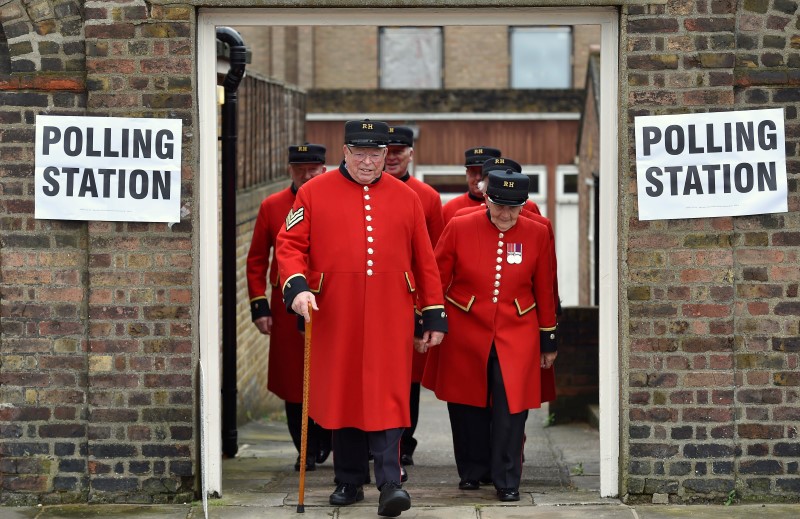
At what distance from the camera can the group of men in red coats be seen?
732 centimetres

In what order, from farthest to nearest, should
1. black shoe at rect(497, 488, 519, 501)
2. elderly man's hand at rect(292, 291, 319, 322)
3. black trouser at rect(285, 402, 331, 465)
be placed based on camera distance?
black trouser at rect(285, 402, 331, 465) → black shoe at rect(497, 488, 519, 501) → elderly man's hand at rect(292, 291, 319, 322)

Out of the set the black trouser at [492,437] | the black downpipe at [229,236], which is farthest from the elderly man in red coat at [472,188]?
the black trouser at [492,437]

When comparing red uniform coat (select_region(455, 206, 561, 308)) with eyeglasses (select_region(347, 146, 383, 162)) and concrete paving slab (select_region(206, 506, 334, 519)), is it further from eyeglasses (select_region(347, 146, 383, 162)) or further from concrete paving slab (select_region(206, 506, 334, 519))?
concrete paving slab (select_region(206, 506, 334, 519))

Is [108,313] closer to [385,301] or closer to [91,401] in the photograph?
[91,401]

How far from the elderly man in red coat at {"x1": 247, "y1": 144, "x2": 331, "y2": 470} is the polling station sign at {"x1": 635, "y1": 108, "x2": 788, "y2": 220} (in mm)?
2384

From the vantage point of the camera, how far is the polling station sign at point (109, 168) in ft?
24.3

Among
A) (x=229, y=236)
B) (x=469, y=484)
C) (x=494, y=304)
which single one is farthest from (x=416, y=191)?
(x=469, y=484)

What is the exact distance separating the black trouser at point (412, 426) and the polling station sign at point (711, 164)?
7.14ft

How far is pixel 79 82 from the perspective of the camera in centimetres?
745

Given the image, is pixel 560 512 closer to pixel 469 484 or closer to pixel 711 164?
pixel 469 484

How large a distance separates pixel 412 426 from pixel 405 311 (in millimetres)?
1829

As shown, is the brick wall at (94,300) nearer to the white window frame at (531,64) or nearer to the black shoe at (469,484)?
the black shoe at (469,484)

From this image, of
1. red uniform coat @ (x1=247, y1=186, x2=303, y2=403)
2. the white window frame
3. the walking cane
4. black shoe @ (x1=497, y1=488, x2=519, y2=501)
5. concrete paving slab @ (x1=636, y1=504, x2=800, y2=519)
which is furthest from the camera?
the white window frame

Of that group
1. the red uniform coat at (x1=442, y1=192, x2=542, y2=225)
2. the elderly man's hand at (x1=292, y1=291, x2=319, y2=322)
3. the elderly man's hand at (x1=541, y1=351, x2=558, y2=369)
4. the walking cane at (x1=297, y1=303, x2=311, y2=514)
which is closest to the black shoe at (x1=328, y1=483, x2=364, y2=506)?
the walking cane at (x1=297, y1=303, x2=311, y2=514)
